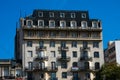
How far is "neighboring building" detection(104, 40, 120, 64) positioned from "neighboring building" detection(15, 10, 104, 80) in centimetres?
1240

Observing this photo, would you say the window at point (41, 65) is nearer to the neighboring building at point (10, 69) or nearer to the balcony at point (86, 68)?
the neighboring building at point (10, 69)

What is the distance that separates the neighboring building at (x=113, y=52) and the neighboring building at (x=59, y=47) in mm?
12402

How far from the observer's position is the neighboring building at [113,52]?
158825 millimetres

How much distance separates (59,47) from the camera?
145500 mm

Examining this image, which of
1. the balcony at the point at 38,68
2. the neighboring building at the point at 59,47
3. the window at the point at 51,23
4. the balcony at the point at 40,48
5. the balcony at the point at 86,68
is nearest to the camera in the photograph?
the balcony at the point at 38,68

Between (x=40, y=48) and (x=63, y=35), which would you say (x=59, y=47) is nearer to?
(x=63, y=35)

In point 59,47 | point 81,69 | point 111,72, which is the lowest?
point 111,72

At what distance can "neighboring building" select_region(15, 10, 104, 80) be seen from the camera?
→ 5640 inches

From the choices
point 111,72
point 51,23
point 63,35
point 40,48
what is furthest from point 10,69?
point 111,72

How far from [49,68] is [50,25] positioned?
545 inches

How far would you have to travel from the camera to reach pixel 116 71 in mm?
123938

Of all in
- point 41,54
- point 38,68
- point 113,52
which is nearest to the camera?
point 38,68

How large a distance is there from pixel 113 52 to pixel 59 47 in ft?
85.5

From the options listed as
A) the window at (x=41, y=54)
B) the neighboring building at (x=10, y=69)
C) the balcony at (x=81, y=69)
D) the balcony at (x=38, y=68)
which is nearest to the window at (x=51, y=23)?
the window at (x=41, y=54)
